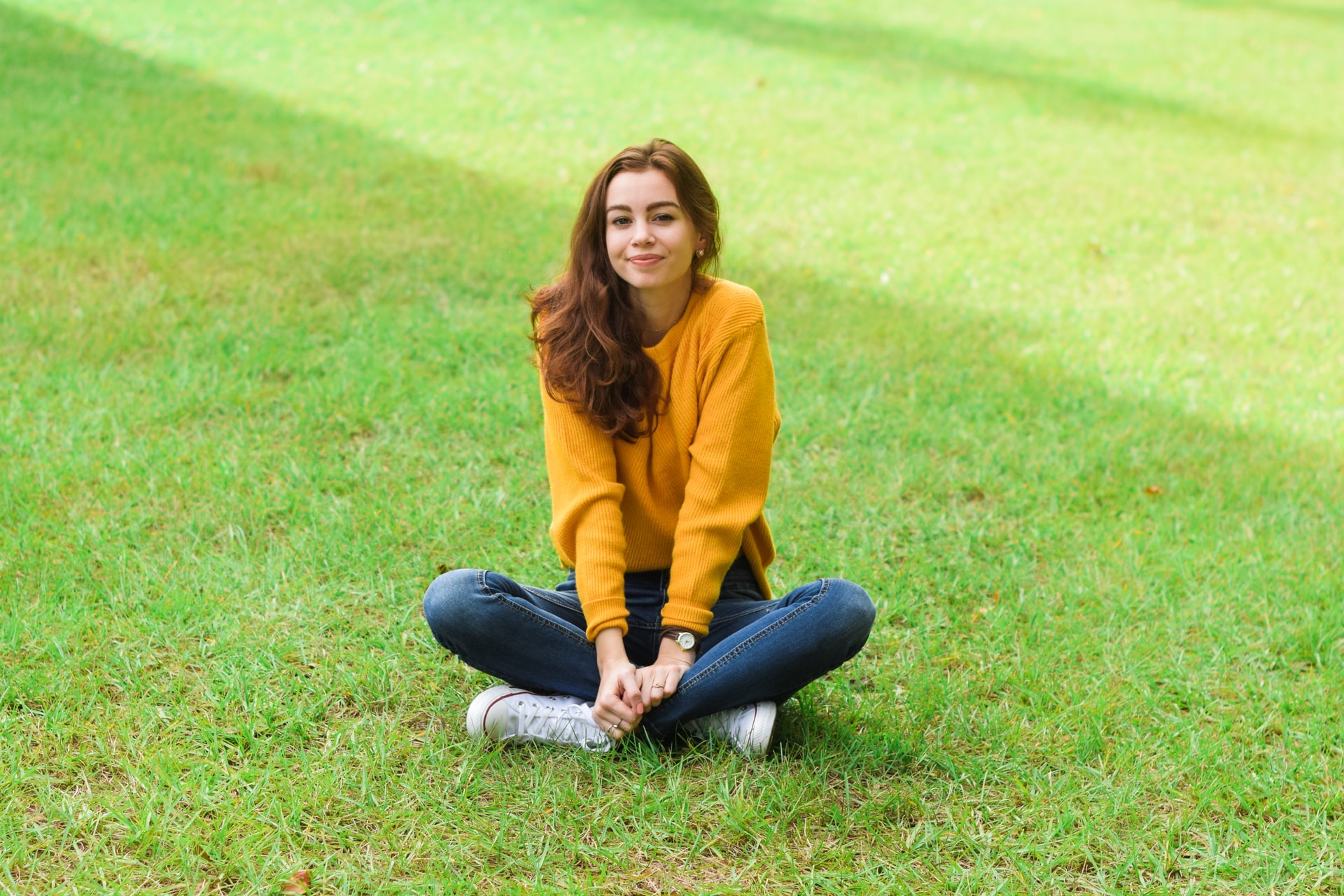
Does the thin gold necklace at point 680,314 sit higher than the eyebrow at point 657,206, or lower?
lower

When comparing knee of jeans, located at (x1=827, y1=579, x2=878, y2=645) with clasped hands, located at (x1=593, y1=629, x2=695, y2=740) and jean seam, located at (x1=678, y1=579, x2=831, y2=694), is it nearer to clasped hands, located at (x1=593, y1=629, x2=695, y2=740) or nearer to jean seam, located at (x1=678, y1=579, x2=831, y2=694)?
jean seam, located at (x1=678, y1=579, x2=831, y2=694)

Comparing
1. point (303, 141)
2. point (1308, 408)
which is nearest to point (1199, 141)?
point (1308, 408)

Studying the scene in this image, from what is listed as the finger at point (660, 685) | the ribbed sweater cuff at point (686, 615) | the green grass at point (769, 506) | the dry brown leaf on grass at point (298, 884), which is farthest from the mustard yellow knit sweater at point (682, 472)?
the dry brown leaf on grass at point (298, 884)

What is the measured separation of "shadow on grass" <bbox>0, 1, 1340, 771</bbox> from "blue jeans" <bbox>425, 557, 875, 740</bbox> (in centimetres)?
31

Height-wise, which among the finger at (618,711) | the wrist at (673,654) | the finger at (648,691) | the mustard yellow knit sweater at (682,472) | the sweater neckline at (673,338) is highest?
the sweater neckline at (673,338)

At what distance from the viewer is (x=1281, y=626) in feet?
10.7

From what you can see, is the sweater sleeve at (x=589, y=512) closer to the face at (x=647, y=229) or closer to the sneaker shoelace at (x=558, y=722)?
the sneaker shoelace at (x=558, y=722)

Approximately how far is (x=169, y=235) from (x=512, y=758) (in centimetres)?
408

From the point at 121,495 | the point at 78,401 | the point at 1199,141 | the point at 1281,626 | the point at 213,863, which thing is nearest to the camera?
the point at 213,863

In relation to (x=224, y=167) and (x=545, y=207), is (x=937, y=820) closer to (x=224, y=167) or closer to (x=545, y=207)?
(x=545, y=207)

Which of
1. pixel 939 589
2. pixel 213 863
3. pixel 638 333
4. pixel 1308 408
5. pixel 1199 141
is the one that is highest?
pixel 1199 141

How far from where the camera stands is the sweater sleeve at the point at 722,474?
254 cm

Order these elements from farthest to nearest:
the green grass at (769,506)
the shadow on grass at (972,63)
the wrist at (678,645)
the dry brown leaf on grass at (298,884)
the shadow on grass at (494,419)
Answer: the shadow on grass at (972,63) < the shadow on grass at (494,419) < the wrist at (678,645) < the green grass at (769,506) < the dry brown leaf on grass at (298,884)

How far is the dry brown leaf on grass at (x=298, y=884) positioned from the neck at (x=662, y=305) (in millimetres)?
1275
